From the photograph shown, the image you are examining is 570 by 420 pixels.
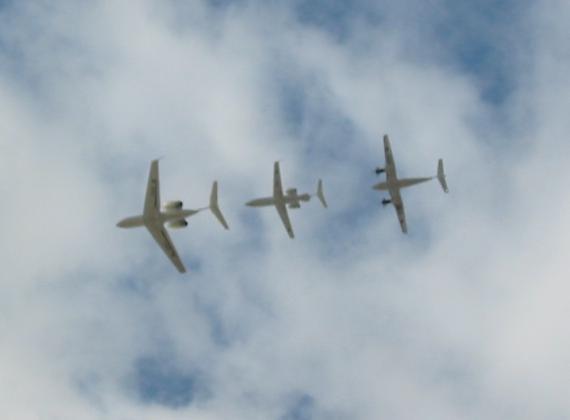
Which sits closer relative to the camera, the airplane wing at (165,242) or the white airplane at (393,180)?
the airplane wing at (165,242)

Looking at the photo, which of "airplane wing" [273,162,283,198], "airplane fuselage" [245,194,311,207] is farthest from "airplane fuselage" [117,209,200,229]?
"airplane wing" [273,162,283,198]

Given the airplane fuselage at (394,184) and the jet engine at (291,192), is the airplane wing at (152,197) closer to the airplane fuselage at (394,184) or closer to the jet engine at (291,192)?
the jet engine at (291,192)

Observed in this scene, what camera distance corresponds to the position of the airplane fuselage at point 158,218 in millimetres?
143625

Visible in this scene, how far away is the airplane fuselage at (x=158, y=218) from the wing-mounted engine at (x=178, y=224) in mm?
698

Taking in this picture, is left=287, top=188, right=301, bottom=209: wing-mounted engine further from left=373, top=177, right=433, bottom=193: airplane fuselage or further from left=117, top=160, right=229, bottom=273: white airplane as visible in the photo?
left=117, top=160, right=229, bottom=273: white airplane

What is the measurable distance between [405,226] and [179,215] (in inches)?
2864

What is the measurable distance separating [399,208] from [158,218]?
230 feet

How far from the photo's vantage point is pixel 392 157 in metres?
178

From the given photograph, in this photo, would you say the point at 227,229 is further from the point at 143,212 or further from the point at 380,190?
the point at 380,190

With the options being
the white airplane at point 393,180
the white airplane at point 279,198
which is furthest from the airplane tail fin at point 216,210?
the white airplane at point 393,180

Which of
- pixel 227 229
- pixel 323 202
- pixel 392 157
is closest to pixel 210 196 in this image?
pixel 227 229

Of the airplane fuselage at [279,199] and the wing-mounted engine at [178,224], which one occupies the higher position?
the airplane fuselage at [279,199]

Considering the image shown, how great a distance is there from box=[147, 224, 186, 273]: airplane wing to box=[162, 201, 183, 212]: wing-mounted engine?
413 cm

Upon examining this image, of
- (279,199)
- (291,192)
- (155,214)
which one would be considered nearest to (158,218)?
(155,214)
